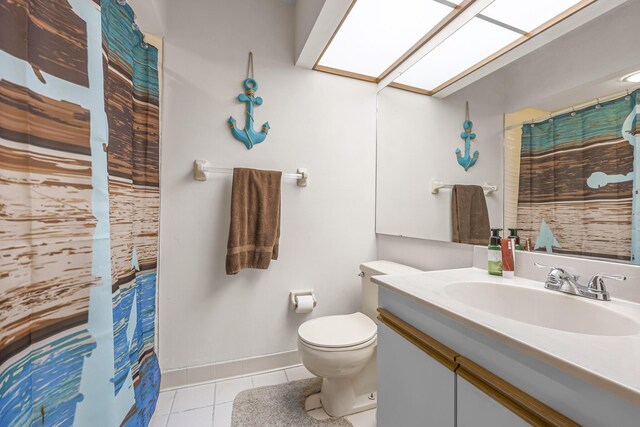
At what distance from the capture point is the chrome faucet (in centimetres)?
75

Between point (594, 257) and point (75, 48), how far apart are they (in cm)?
153

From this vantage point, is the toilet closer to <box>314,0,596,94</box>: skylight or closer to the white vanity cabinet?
the white vanity cabinet

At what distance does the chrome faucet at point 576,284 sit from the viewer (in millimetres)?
746

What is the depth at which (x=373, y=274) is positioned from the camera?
5.32 ft

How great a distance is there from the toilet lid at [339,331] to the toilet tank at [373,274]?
65 mm

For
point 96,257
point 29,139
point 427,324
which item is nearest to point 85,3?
point 29,139

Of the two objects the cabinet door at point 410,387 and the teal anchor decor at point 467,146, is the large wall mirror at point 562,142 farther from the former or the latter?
the cabinet door at point 410,387

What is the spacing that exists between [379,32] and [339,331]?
5.57ft

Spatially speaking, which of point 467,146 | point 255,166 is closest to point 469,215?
point 467,146

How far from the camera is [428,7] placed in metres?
1.31

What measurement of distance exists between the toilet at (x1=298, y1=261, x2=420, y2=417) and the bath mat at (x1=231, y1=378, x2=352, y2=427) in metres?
0.07

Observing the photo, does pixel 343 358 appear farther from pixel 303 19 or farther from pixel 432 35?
pixel 303 19

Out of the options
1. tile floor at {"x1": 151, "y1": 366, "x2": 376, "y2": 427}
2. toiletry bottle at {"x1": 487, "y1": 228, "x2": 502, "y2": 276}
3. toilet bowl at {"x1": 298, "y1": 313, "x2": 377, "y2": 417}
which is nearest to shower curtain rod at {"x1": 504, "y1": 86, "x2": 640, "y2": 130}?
toiletry bottle at {"x1": 487, "y1": 228, "x2": 502, "y2": 276}

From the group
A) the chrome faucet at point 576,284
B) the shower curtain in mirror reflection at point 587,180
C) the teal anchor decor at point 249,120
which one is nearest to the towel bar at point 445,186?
the shower curtain in mirror reflection at point 587,180
